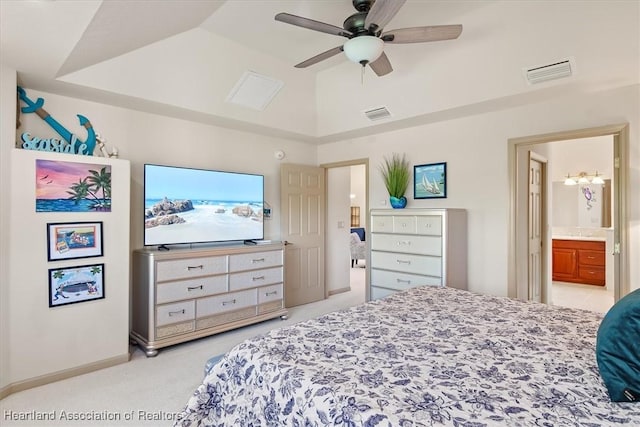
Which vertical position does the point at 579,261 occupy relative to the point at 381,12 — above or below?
below

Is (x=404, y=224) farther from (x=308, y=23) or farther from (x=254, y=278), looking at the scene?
(x=308, y=23)

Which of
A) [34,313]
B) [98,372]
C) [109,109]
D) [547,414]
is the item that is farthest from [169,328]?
[547,414]

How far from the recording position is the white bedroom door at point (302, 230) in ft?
A: 15.6

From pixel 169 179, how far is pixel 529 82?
3558 mm

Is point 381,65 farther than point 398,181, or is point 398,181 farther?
point 398,181

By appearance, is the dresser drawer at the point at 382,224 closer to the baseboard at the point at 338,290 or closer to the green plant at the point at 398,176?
the green plant at the point at 398,176

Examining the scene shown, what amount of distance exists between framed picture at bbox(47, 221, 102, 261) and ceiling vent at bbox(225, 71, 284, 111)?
1869 mm

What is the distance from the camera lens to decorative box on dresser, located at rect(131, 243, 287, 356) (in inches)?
125

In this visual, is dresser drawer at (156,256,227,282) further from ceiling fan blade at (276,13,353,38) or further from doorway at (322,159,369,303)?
ceiling fan blade at (276,13,353,38)

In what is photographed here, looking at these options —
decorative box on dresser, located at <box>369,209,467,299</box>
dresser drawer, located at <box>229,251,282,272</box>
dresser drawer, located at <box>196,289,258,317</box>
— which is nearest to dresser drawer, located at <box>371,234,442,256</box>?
decorative box on dresser, located at <box>369,209,467,299</box>

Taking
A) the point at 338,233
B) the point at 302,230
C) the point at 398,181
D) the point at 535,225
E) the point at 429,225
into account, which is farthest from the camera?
the point at 338,233

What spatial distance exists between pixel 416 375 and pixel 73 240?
2.85m

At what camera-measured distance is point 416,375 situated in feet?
4.03

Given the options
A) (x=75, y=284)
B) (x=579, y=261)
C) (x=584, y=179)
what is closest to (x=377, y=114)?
(x=75, y=284)
